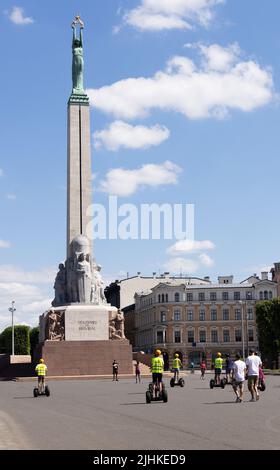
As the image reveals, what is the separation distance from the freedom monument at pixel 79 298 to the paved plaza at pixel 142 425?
26.8 metres

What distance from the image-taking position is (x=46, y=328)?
54.8 meters

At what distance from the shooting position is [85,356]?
5209cm

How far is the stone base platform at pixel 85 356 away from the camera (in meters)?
51.5

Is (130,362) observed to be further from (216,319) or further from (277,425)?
(216,319)

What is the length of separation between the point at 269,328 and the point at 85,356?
106 ft

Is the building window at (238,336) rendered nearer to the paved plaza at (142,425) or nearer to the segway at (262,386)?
the segway at (262,386)

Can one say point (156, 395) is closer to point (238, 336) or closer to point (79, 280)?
point (79, 280)

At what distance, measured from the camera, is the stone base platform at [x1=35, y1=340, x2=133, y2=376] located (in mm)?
51500

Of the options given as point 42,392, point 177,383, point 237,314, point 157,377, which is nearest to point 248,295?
point 237,314

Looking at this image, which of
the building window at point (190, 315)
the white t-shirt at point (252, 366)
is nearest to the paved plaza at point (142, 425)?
the white t-shirt at point (252, 366)

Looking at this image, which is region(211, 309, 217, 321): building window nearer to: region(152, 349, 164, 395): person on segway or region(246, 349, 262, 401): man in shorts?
region(246, 349, 262, 401): man in shorts

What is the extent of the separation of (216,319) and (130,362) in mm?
55622

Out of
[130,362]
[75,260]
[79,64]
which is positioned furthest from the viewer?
[79,64]
